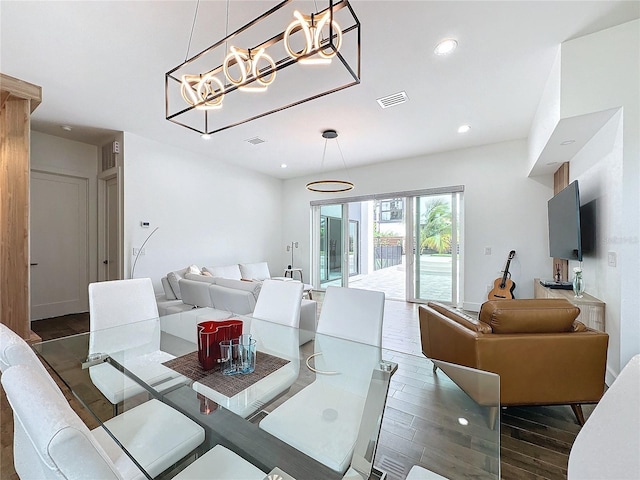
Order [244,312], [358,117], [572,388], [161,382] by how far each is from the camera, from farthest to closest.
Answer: [358,117], [244,312], [572,388], [161,382]

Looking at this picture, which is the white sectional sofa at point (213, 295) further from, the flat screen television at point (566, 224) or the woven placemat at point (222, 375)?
the flat screen television at point (566, 224)

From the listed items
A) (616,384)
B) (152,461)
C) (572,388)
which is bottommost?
(572,388)

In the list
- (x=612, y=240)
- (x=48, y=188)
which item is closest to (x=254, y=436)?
(x=612, y=240)

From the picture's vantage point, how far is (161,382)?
151 centimetres

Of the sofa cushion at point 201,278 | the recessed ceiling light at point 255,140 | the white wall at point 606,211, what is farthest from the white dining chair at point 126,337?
the white wall at point 606,211

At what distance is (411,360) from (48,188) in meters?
5.89

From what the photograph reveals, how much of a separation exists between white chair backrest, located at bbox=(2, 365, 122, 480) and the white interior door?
5417mm

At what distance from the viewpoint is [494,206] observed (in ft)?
16.1

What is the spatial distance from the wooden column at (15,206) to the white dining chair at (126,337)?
165 centimetres

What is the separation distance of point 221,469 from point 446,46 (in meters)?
3.14

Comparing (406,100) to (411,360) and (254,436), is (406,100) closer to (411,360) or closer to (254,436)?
(411,360)

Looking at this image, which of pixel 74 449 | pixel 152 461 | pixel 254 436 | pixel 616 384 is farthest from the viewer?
pixel 254 436

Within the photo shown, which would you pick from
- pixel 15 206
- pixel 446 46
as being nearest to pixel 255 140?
pixel 15 206

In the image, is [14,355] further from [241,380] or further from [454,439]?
[454,439]
